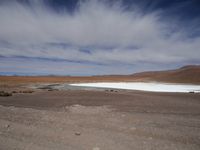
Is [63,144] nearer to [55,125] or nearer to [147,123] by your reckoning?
[55,125]

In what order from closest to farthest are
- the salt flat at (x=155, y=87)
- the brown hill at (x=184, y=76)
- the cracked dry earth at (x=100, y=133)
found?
the cracked dry earth at (x=100, y=133) < the salt flat at (x=155, y=87) < the brown hill at (x=184, y=76)

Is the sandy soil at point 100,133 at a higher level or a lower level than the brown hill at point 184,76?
lower

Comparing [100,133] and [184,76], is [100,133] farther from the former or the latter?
[184,76]

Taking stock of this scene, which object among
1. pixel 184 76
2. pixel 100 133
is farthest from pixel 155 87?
→ pixel 184 76

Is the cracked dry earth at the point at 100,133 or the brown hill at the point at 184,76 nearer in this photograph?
the cracked dry earth at the point at 100,133

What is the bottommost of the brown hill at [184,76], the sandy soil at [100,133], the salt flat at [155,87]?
the sandy soil at [100,133]

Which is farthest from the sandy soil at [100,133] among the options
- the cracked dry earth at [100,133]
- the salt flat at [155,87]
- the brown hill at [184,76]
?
→ the brown hill at [184,76]

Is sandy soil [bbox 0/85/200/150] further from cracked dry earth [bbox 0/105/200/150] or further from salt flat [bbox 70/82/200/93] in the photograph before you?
salt flat [bbox 70/82/200/93]

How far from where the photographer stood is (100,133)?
15.5 feet

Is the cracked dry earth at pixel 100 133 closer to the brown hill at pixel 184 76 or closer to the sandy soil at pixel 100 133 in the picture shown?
the sandy soil at pixel 100 133

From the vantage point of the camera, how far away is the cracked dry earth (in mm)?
Result: 3900

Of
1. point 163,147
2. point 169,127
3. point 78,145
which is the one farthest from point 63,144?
point 169,127

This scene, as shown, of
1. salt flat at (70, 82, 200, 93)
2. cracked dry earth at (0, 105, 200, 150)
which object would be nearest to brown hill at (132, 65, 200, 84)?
salt flat at (70, 82, 200, 93)

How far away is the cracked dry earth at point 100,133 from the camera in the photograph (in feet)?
12.8
